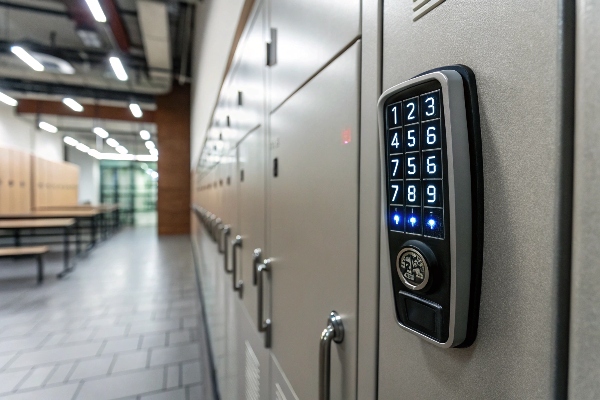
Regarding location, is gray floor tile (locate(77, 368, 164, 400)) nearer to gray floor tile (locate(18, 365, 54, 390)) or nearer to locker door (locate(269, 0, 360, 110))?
gray floor tile (locate(18, 365, 54, 390))

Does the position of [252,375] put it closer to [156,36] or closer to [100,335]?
[100,335]

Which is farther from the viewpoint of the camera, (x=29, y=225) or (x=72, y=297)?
(x=29, y=225)

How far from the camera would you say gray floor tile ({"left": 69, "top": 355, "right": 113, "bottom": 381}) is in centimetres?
238

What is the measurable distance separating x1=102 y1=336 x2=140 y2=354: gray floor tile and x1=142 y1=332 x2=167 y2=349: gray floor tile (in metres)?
0.07

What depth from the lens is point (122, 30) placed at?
19.7 ft

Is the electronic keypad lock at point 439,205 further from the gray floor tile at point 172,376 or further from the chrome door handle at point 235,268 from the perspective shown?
the gray floor tile at point 172,376

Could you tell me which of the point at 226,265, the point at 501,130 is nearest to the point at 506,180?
the point at 501,130

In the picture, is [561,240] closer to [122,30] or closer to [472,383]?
[472,383]

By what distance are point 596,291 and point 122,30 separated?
7.65 m

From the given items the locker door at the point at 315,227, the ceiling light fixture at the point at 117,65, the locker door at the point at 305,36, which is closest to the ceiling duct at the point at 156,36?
the ceiling light fixture at the point at 117,65

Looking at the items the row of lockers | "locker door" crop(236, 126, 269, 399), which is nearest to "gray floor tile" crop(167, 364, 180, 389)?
"locker door" crop(236, 126, 269, 399)

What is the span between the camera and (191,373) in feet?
8.04

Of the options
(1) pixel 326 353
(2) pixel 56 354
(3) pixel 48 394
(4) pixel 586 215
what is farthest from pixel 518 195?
(2) pixel 56 354

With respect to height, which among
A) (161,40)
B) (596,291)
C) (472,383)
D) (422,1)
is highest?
(161,40)
